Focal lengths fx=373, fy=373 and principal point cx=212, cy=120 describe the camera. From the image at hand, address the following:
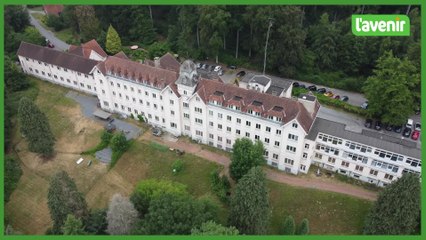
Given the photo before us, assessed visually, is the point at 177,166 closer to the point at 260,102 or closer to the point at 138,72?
the point at 260,102

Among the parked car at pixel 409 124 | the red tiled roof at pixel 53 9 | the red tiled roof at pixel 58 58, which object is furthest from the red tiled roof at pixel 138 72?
the red tiled roof at pixel 53 9

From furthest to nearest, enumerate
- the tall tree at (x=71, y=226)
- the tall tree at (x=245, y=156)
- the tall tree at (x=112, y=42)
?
the tall tree at (x=112, y=42)
the tall tree at (x=245, y=156)
the tall tree at (x=71, y=226)

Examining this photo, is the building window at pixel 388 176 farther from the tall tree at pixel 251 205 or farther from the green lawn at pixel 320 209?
the tall tree at pixel 251 205

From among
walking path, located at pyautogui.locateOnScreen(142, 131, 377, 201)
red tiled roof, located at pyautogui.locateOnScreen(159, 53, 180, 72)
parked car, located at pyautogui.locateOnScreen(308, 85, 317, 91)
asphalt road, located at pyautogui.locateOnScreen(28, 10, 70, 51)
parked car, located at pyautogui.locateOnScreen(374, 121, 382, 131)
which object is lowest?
walking path, located at pyautogui.locateOnScreen(142, 131, 377, 201)

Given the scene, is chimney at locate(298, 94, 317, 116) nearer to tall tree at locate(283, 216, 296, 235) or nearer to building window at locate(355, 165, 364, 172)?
building window at locate(355, 165, 364, 172)

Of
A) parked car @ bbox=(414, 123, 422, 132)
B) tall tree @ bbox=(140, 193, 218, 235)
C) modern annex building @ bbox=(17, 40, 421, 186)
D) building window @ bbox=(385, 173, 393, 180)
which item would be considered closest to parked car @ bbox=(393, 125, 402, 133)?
parked car @ bbox=(414, 123, 422, 132)

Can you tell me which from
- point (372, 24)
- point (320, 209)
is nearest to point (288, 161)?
point (320, 209)
